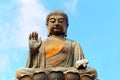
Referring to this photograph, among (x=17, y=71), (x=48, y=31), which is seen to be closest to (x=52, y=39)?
(x=48, y=31)

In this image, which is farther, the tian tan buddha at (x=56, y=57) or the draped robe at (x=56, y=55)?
the draped robe at (x=56, y=55)

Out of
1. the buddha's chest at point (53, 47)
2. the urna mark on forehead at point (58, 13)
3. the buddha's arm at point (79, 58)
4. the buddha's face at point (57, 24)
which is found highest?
the urna mark on forehead at point (58, 13)

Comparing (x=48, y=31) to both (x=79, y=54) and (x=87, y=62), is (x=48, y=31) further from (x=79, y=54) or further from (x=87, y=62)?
(x=87, y=62)

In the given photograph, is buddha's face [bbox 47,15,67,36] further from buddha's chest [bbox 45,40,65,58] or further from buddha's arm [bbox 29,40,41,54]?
buddha's arm [bbox 29,40,41,54]

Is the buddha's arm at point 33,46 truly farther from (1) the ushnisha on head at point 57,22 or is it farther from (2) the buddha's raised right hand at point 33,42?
(1) the ushnisha on head at point 57,22

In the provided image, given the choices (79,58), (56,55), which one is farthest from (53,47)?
(79,58)

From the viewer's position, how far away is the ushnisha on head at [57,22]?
10.1m

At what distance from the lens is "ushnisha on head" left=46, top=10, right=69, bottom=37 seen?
399 inches

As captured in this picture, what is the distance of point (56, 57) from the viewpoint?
9.51 meters

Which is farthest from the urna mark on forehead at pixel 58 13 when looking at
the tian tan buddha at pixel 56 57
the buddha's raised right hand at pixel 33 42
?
the buddha's raised right hand at pixel 33 42

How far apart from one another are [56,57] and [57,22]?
3.31 ft

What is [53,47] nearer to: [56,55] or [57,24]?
[56,55]

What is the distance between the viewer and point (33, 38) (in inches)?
370

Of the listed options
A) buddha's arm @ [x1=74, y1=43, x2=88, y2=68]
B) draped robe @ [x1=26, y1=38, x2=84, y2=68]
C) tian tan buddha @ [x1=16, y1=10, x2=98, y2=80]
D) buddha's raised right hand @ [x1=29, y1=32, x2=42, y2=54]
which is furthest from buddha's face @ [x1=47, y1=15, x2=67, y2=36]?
buddha's raised right hand @ [x1=29, y1=32, x2=42, y2=54]
